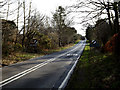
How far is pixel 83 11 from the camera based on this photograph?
31.4ft

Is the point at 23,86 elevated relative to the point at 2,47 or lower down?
lower down

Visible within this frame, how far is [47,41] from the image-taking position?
32.6 m

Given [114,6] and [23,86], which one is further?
[114,6]

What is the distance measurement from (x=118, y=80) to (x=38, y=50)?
23.6 metres

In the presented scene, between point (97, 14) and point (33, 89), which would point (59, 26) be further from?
point (33, 89)

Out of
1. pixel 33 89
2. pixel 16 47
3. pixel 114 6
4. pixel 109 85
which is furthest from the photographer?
pixel 16 47

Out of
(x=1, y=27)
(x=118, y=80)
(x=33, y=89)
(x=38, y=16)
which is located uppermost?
(x=38, y=16)

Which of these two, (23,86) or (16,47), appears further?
(16,47)

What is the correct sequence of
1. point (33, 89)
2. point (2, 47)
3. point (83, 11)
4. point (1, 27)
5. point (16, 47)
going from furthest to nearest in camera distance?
point (16, 47) → point (2, 47) → point (1, 27) → point (83, 11) → point (33, 89)

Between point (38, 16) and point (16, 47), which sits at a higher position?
point (38, 16)

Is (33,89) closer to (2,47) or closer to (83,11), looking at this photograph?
(83,11)

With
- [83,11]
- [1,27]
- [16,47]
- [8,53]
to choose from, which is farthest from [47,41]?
[83,11]

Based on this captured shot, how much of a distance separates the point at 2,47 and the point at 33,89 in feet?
42.8

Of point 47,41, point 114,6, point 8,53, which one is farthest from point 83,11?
point 47,41
